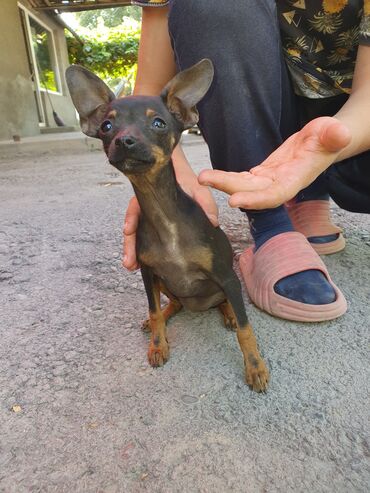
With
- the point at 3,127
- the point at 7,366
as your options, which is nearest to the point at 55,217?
the point at 7,366

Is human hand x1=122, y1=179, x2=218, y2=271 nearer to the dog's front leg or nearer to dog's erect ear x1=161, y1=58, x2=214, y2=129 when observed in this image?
the dog's front leg

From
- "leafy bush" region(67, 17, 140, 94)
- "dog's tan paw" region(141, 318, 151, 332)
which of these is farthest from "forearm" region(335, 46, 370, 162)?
"leafy bush" region(67, 17, 140, 94)

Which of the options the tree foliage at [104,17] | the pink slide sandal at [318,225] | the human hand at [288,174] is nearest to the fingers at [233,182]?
the human hand at [288,174]

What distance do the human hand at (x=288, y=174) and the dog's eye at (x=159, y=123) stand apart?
0.74ft

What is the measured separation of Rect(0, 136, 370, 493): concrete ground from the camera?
3.68 feet

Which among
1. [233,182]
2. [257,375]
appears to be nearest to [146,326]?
[257,375]

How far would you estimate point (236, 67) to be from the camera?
182 cm

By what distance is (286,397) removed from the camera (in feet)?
4.54

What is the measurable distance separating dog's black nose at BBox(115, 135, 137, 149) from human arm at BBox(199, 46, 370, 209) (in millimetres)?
256

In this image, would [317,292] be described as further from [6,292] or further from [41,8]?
[41,8]

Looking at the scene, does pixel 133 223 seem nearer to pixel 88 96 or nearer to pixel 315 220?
pixel 88 96

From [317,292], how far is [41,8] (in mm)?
12358

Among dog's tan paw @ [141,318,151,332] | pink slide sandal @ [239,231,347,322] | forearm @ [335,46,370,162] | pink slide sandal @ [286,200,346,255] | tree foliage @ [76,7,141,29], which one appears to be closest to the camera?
forearm @ [335,46,370,162]

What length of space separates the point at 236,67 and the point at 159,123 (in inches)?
21.7
